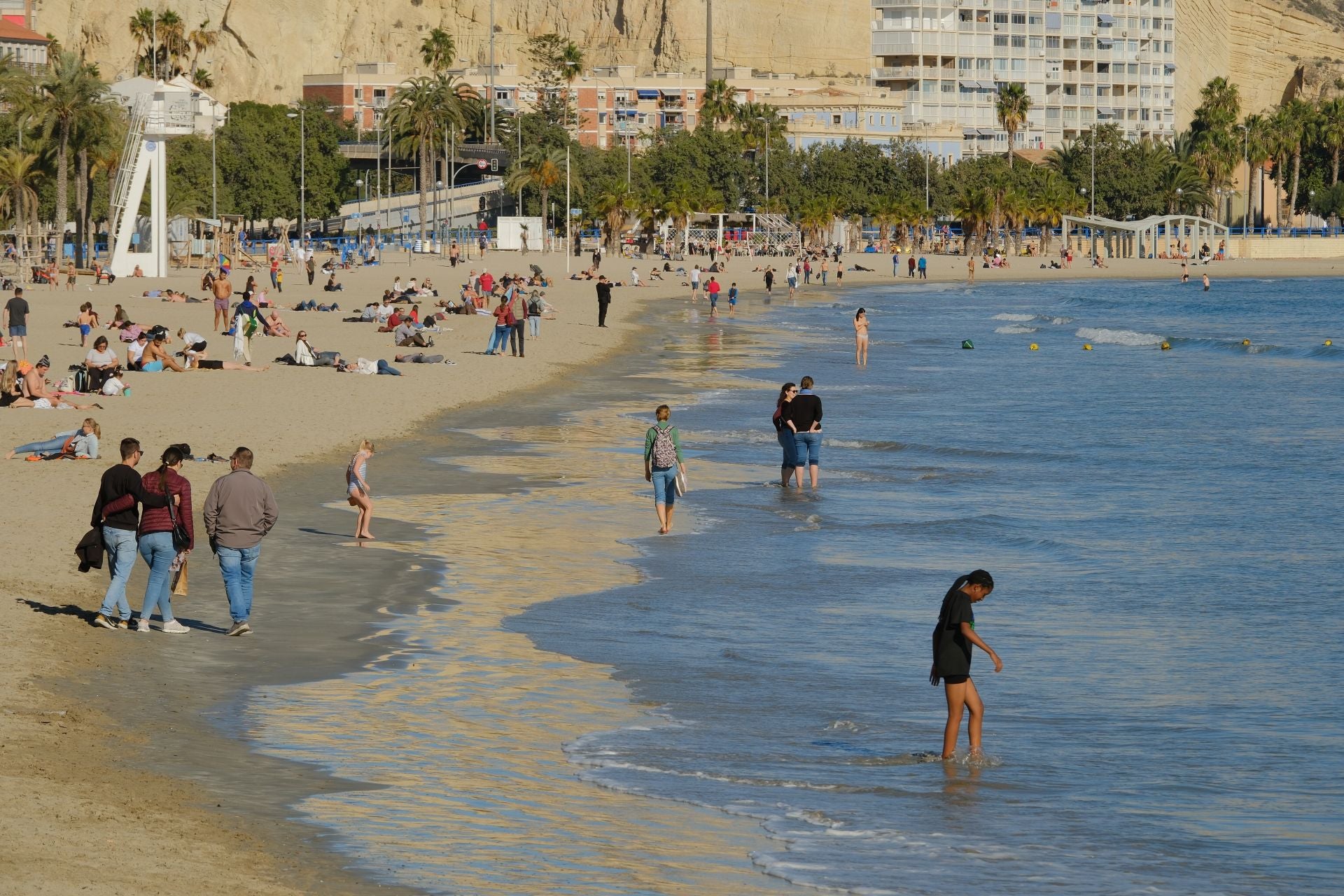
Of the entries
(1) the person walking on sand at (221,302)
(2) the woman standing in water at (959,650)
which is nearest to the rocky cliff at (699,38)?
(1) the person walking on sand at (221,302)

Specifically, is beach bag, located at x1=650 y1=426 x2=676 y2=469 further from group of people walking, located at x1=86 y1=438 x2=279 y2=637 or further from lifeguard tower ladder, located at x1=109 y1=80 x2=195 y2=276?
lifeguard tower ladder, located at x1=109 y1=80 x2=195 y2=276

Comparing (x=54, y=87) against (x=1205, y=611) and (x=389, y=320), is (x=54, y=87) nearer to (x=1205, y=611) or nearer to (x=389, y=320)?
(x=389, y=320)

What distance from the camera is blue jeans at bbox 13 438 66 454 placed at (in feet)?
69.6

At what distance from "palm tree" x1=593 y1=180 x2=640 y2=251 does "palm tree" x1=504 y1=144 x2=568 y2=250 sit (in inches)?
126

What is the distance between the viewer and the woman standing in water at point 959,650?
34.9 ft

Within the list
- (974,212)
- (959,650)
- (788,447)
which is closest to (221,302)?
(788,447)

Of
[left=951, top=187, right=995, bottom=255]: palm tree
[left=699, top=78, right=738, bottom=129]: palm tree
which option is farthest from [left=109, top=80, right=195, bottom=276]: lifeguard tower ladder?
[left=699, top=78, right=738, bottom=129]: palm tree

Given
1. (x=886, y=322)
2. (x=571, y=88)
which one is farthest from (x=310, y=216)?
(x=886, y=322)

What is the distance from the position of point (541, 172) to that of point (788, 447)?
91.5 meters

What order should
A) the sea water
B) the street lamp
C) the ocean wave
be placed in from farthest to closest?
the street lamp, the ocean wave, the sea water

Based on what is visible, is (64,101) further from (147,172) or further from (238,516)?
(238,516)

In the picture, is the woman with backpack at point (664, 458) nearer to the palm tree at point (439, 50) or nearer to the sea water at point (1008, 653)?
the sea water at point (1008, 653)

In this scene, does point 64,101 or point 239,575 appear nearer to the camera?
point 239,575

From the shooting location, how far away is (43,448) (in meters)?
21.3
